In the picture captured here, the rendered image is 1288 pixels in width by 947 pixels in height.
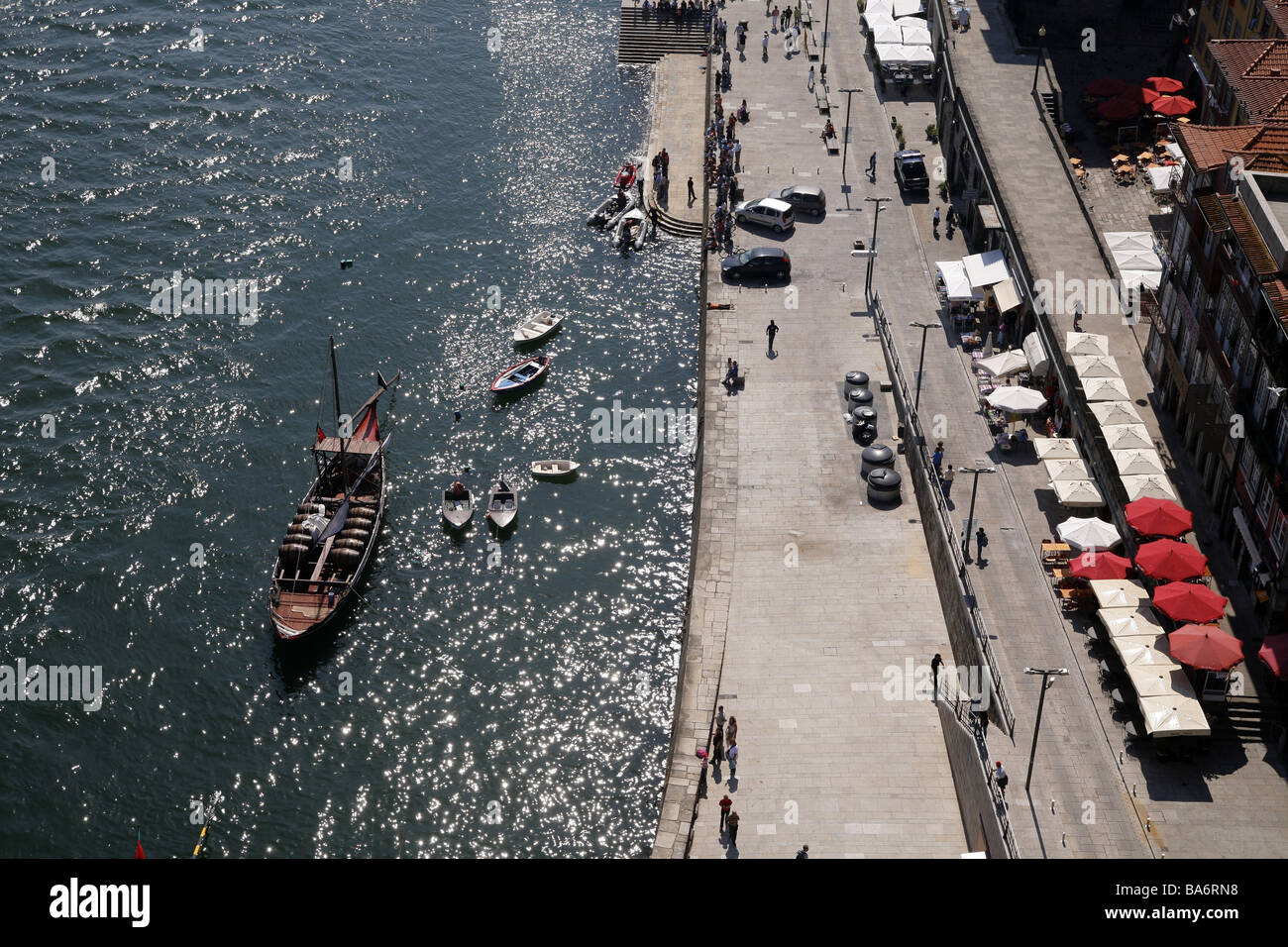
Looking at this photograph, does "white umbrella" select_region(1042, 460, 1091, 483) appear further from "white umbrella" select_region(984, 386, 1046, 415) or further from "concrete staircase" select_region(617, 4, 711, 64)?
"concrete staircase" select_region(617, 4, 711, 64)

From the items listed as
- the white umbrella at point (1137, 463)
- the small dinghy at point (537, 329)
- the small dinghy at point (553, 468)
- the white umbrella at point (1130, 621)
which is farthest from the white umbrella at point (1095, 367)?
the small dinghy at point (537, 329)

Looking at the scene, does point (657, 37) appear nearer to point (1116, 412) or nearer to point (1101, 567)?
point (1116, 412)

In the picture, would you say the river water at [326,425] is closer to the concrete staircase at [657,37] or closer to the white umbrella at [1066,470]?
the concrete staircase at [657,37]

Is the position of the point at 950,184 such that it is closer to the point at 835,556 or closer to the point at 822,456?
the point at 822,456

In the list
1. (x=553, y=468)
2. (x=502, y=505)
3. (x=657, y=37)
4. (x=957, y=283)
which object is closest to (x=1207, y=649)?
(x=957, y=283)
